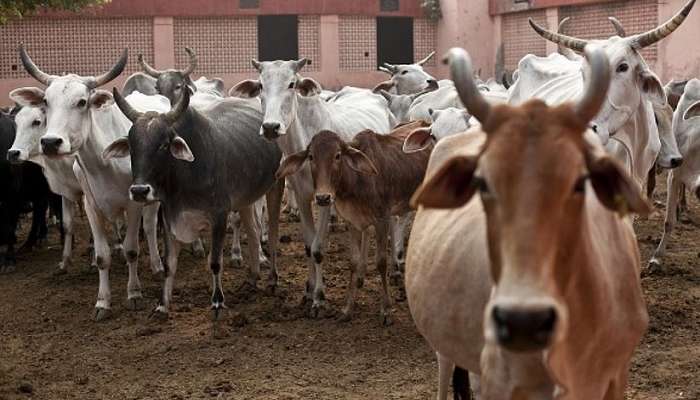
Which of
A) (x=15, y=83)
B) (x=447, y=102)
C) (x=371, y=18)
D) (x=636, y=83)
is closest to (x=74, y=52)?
(x=15, y=83)

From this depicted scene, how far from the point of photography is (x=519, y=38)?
25422 mm

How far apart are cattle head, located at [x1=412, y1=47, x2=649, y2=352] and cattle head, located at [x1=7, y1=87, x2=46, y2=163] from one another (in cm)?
637

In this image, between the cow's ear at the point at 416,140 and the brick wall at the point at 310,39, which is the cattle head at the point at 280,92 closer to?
the cow's ear at the point at 416,140

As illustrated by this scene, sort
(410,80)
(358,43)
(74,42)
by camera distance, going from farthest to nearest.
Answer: (358,43)
(74,42)
(410,80)

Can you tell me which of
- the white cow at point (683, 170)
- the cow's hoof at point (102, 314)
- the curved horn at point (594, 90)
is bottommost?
the cow's hoof at point (102, 314)

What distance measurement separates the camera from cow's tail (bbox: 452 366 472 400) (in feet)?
16.6

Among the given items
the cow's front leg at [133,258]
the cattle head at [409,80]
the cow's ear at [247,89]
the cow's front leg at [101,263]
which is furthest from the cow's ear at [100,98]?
the cattle head at [409,80]

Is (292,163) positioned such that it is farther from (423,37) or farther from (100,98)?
(423,37)

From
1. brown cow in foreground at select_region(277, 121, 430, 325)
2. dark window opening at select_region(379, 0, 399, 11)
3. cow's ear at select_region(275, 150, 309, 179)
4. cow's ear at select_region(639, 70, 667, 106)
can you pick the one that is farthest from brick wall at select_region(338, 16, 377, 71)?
cow's ear at select_region(639, 70, 667, 106)

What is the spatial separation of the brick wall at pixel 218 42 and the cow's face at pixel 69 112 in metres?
17.6

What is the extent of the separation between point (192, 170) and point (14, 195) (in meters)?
3.35

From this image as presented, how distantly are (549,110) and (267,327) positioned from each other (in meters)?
4.80

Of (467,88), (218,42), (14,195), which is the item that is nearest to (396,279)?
(14,195)

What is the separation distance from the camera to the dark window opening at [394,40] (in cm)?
2667
